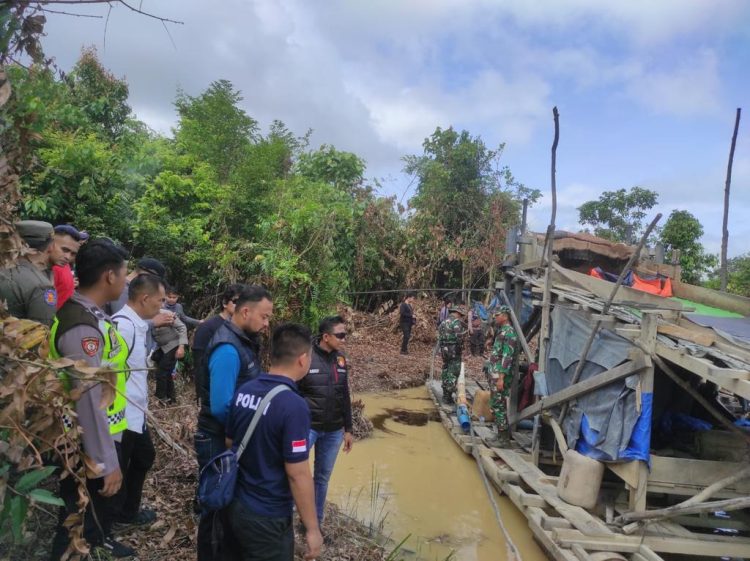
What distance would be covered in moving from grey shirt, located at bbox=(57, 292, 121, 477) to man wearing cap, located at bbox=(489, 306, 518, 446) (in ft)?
18.8

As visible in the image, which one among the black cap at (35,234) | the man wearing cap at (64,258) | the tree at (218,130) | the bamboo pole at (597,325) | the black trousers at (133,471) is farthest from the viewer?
the tree at (218,130)

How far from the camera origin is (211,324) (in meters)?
Result: 3.96

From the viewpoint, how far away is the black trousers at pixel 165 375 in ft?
20.6

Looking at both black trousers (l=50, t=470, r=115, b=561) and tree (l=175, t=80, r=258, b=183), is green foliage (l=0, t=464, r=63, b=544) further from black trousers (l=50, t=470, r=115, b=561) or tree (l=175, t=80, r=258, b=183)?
tree (l=175, t=80, r=258, b=183)

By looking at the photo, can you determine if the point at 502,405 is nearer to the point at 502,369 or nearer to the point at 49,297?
the point at 502,369

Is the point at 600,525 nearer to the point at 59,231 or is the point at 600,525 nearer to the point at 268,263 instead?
the point at 59,231

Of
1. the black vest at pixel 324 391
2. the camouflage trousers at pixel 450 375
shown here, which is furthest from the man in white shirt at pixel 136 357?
the camouflage trousers at pixel 450 375

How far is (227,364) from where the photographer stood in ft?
10.1

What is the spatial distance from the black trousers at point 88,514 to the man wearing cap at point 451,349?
283 inches

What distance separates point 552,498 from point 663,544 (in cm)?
113

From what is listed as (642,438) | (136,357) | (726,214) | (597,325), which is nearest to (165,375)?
(136,357)

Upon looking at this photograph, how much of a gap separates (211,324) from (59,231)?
1.31 metres

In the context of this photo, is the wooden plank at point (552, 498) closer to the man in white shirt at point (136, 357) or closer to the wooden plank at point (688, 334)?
the wooden plank at point (688, 334)

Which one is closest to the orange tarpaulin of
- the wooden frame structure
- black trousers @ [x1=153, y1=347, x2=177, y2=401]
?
the wooden frame structure
